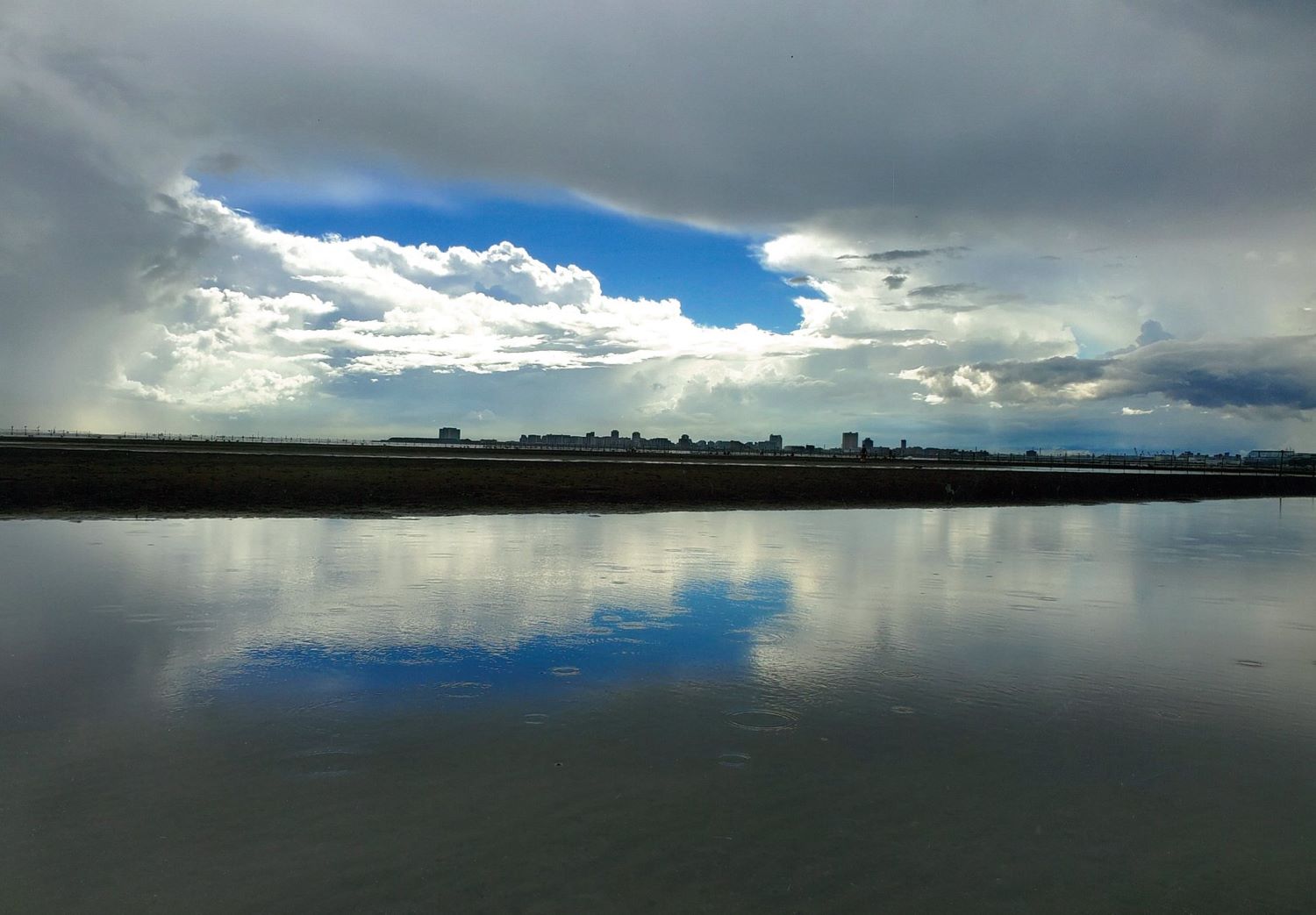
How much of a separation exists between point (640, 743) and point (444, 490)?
110 feet

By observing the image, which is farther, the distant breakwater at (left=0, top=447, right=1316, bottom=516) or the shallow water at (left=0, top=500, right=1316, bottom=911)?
the distant breakwater at (left=0, top=447, right=1316, bottom=516)

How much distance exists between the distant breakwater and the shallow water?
14749 millimetres

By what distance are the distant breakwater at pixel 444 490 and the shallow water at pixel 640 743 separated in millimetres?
14749

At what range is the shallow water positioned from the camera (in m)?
5.46

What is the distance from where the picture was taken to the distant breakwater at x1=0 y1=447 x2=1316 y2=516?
30.7 metres

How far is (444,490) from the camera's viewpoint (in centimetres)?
3984

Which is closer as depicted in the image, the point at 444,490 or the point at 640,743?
the point at 640,743

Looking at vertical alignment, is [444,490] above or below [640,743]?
above

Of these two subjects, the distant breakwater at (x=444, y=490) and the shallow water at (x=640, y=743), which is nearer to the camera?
the shallow water at (x=640, y=743)

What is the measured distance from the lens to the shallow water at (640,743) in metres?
5.46

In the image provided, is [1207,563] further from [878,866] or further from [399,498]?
[399,498]

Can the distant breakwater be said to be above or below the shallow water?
above

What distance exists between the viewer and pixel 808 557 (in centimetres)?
2094

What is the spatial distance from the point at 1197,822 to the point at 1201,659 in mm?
6085
